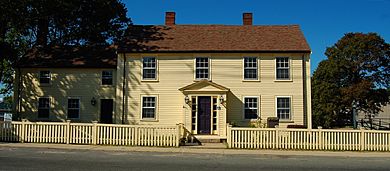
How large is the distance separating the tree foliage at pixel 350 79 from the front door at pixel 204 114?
2142cm

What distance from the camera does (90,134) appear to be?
16328 mm

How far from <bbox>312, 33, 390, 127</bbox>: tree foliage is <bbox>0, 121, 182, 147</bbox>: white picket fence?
26555 mm

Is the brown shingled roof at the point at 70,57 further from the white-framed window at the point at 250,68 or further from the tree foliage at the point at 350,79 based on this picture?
the tree foliage at the point at 350,79

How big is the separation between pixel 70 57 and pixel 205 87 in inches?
466

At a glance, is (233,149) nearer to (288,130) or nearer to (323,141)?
(288,130)

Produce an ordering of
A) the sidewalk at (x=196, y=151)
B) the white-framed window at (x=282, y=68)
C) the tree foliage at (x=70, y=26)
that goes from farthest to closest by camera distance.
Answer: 1. the tree foliage at (x=70, y=26)
2. the white-framed window at (x=282, y=68)
3. the sidewalk at (x=196, y=151)

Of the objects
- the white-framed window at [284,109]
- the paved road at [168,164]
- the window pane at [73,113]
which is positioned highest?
the white-framed window at [284,109]

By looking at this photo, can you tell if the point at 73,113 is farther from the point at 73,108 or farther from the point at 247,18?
the point at 247,18

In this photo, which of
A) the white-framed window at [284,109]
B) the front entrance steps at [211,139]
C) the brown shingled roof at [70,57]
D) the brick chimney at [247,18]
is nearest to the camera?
the front entrance steps at [211,139]

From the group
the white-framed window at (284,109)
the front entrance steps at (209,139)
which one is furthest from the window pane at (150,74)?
the white-framed window at (284,109)

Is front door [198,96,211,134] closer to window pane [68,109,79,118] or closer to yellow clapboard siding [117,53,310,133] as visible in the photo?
yellow clapboard siding [117,53,310,133]

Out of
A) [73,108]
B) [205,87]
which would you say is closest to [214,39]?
[205,87]

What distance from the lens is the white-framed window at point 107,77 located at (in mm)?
25109

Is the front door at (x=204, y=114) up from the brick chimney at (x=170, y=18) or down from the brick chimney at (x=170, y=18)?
down
